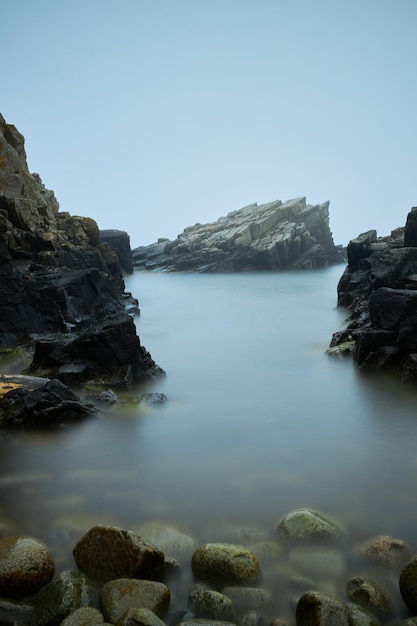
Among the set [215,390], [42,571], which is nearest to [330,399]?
[215,390]

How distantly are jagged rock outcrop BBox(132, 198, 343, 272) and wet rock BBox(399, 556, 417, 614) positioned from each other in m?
74.7

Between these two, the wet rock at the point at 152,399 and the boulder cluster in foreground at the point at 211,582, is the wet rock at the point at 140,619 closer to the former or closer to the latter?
the boulder cluster in foreground at the point at 211,582

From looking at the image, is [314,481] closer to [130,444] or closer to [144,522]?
[144,522]

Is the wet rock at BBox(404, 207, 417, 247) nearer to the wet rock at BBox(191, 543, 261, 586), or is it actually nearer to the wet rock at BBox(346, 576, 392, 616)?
the wet rock at BBox(346, 576, 392, 616)

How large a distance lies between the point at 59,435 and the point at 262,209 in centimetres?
8867

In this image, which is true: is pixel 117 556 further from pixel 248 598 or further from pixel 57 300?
pixel 57 300

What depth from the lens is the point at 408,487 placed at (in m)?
7.89

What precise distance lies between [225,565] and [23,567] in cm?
223

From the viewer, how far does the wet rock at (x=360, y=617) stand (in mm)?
4727

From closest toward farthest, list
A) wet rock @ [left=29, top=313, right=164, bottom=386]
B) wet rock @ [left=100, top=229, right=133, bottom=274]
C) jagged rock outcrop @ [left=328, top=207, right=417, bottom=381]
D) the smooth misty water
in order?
the smooth misty water < wet rock @ [left=29, top=313, right=164, bottom=386] < jagged rock outcrop @ [left=328, top=207, right=417, bottom=381] < wet rock @ [left=100, top=229, right=133, bottom=274]

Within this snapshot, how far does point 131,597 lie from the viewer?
4996mm

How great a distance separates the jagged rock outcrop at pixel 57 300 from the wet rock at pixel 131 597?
8615mm

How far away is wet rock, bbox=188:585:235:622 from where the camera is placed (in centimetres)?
498

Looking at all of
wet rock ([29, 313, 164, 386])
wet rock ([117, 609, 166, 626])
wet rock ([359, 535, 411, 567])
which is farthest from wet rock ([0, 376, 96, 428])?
wet rock ([359, 535, 411, 567])
